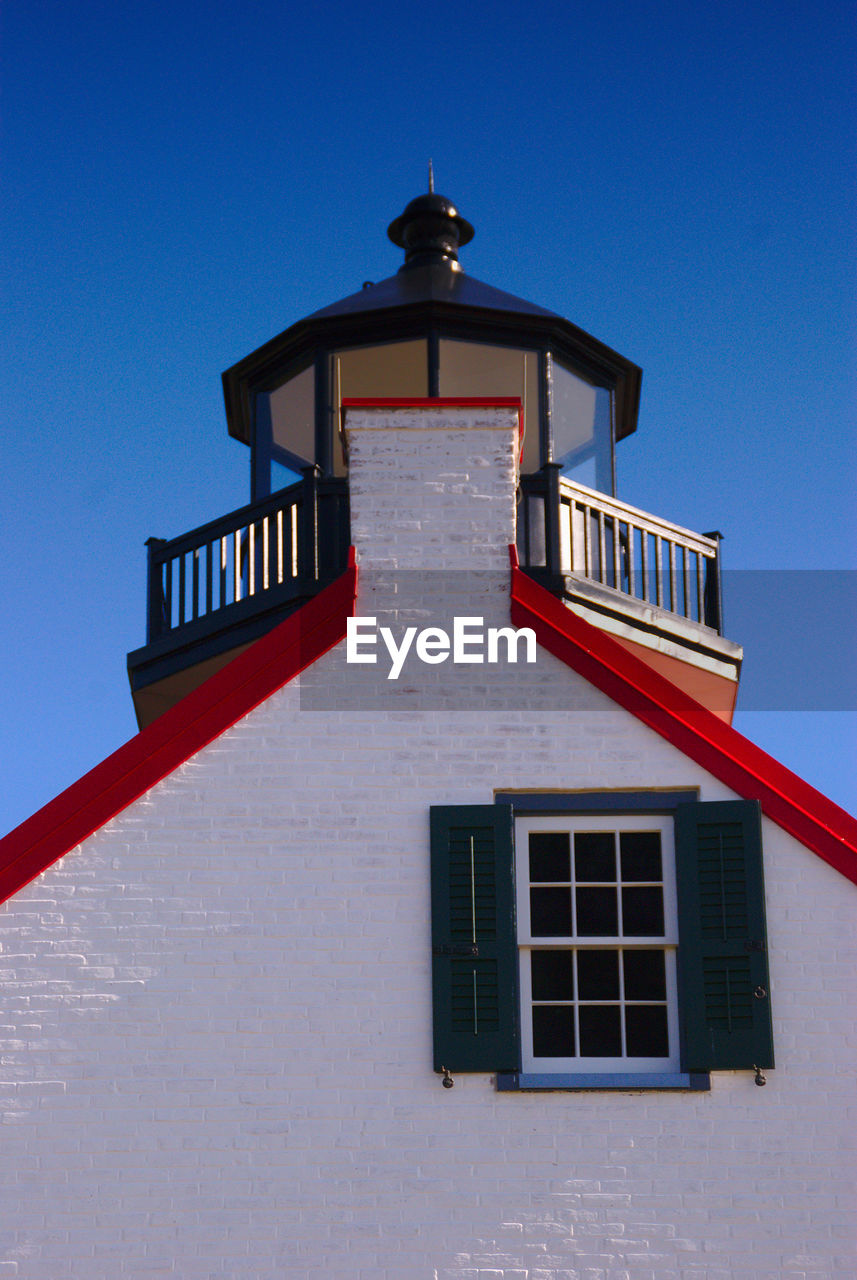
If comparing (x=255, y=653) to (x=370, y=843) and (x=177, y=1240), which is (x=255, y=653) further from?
(x=177, y=1240)

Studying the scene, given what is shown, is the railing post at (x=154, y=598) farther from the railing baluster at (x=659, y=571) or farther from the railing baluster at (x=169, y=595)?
the railing baluster at (x=659, y=571)

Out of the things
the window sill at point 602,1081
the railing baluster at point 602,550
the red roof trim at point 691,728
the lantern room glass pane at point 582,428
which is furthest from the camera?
the lantern room glass pane at point 582,428

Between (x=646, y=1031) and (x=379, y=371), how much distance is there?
6.69m

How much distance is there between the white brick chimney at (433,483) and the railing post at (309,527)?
293 cm

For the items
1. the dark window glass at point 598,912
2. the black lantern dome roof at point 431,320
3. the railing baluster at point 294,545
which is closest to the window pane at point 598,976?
the dark window glass at point 598,912

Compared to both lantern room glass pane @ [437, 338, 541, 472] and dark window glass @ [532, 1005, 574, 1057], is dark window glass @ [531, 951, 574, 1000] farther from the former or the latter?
lantern room glass pane @ [437, 338, 541, 472]

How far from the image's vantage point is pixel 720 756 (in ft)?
27.3

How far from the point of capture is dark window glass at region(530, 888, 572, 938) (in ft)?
27.1

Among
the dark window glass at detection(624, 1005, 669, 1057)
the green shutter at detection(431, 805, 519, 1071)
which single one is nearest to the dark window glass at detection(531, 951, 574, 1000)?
the green shutter at detection(431, 805, 519, 1071)

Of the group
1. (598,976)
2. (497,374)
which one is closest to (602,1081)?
(598,976)

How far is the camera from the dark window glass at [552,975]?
8.20m

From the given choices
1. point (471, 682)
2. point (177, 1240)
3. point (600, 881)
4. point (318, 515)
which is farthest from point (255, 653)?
point (318, 515)

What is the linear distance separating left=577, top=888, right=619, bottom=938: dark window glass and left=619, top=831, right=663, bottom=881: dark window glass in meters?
0.14

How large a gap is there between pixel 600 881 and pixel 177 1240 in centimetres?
275
